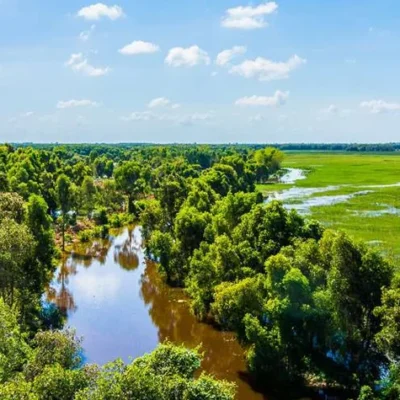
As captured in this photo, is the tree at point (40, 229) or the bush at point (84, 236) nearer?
the tree at point (40, 229)

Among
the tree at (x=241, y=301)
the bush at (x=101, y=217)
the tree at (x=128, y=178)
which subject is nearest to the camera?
the tree at (x=241, y=301)

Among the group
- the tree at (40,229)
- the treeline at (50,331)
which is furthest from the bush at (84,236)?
the tree at (40,229)

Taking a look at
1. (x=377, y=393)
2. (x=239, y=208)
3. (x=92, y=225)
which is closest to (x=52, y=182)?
(x=92, y=225)

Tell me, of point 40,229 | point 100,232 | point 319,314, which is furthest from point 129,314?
point 100,232

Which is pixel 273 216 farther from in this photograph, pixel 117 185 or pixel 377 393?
pixel 117 185

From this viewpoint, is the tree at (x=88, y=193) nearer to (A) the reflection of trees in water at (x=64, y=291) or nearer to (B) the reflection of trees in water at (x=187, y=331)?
(A) the reflection of trees in water at (x=64, y=291)

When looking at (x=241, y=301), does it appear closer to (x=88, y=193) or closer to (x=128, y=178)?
(x=88, y=193)

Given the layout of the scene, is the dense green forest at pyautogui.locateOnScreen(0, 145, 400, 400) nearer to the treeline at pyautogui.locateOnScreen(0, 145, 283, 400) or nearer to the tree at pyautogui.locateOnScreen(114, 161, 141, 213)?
the treeline at pyautogui.locateOnScreen(0, 145, 283, 400)
